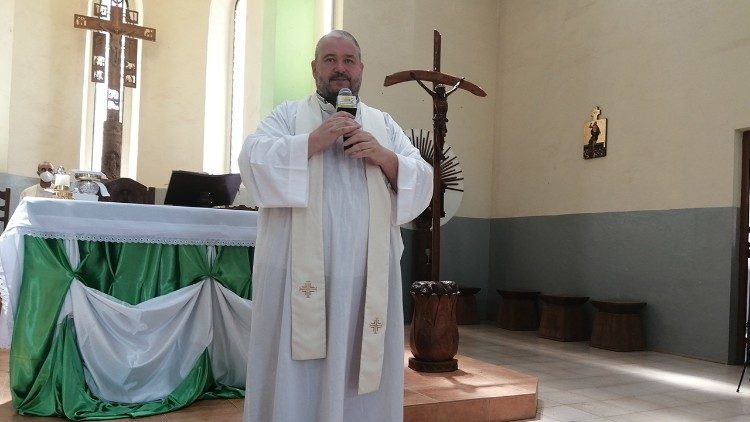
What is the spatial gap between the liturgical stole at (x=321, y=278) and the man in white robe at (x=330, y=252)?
2 cm

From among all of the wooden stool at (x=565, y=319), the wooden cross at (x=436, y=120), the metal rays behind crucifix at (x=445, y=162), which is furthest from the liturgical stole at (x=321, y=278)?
the metal rays behind crucifix at (x=445, y=162)

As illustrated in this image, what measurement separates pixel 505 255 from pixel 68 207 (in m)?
6.65

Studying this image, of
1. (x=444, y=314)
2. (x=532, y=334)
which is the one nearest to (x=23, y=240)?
(x=444, y=314)

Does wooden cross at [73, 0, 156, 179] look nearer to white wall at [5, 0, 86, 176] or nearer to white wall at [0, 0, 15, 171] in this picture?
white wall at [5, 0, 86, 176]

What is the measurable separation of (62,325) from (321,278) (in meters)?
1.62

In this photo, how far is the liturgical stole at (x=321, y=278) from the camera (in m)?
2.05

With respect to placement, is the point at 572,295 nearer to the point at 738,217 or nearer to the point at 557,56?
the point at 738,217

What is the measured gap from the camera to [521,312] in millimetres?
7863

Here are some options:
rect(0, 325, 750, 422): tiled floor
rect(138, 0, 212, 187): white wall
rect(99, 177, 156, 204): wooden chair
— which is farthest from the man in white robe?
rect(138, 0, 212, 187): white wall

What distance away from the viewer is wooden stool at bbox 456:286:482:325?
824cm

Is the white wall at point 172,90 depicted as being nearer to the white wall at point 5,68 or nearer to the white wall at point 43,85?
the white wall at point 43,85

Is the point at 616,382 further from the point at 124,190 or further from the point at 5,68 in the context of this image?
the point at 5,68

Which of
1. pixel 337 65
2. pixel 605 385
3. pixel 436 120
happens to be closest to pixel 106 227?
pixel 337 65

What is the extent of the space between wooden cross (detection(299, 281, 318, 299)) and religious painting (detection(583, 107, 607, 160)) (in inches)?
234
